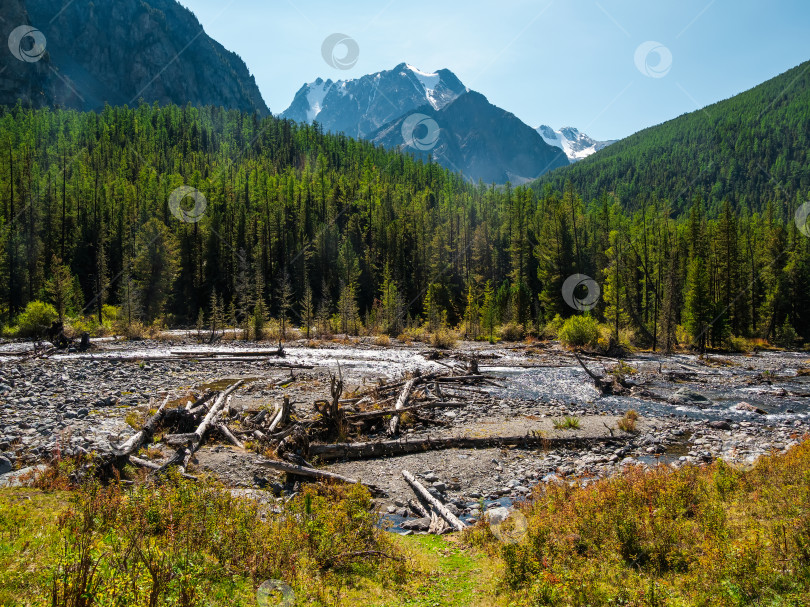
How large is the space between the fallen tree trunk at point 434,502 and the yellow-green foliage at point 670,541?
88 cm

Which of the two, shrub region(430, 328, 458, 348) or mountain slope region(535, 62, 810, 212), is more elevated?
mountain slope region(535, 62, 810, 212)

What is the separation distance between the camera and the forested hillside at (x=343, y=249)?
58.7 meters

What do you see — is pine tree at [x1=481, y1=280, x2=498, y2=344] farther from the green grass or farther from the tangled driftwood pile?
the tangled driftwood pile

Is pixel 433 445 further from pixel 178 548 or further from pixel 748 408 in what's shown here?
pixel 748 408

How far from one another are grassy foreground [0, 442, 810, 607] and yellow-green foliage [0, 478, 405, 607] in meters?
0.02

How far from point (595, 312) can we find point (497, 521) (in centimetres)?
6173

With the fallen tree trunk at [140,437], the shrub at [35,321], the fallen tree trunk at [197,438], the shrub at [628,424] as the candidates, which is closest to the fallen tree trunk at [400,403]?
the fallen tree trunk at [197,438]

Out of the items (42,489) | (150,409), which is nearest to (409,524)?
(42,489)

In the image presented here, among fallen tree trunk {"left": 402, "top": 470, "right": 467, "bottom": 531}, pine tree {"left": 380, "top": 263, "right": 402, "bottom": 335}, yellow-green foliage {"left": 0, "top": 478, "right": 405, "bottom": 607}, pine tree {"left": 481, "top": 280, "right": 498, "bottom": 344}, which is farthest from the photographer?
pine tree {"left": 380, "top": 263, "right": 402, "bottom": 335}

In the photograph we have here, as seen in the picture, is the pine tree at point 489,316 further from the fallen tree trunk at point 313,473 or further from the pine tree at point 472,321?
the fallen tree trunk at point 313,473

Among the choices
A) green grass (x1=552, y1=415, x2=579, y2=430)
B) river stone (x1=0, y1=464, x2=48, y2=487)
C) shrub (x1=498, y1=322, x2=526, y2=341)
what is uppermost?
shrub (x1=498, y1=322, x2=526, y2=341)

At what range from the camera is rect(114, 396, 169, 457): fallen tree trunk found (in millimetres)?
10312

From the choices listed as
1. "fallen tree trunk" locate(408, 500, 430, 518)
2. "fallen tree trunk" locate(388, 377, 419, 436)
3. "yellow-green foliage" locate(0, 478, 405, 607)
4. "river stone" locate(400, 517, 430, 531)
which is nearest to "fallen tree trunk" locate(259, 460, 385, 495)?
"fallen tree trunk" locate(408, 500, 430, 518)

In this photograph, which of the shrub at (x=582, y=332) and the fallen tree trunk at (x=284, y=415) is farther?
the shrub at (x=582, y=332)
